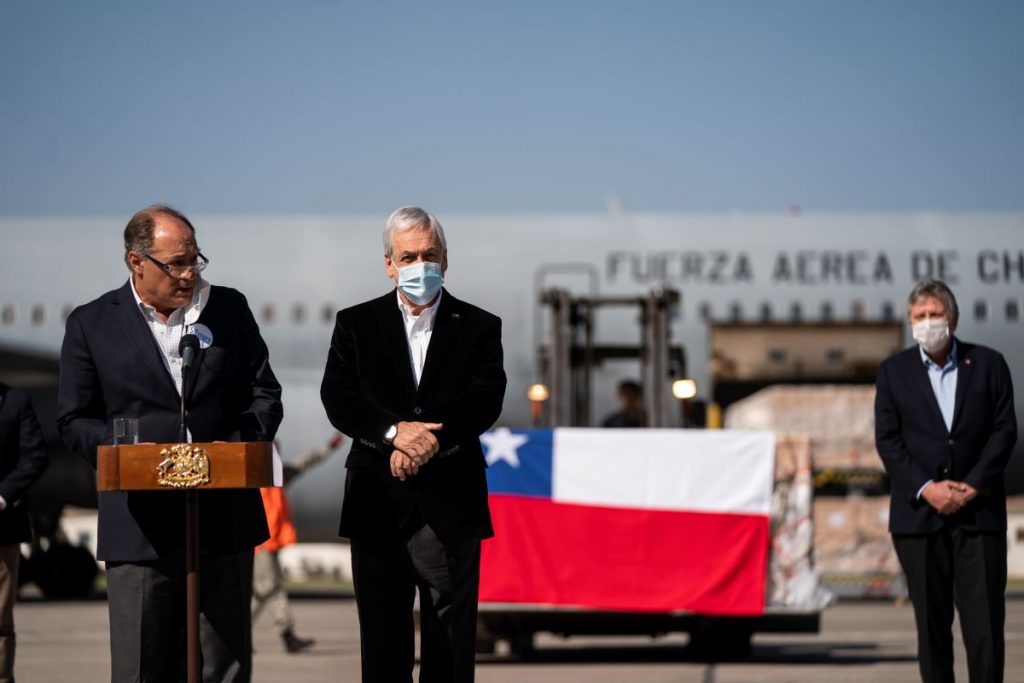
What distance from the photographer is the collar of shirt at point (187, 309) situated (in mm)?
4176

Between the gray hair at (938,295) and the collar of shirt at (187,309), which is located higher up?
the gray hair at (938,295)

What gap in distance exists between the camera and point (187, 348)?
3938 mm

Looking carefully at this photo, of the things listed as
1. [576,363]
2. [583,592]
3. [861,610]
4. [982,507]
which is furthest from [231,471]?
[861,610]

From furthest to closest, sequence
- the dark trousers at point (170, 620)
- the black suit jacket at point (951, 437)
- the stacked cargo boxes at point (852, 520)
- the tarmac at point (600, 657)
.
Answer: the stacked cargo boxes at point (852, 520)
the tarmac at point (600, 657)
the black suit jacket at point (951, 437)
the dark trousers at point (170, 620)

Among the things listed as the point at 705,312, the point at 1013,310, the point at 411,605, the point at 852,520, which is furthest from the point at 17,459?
the point at 1013,310

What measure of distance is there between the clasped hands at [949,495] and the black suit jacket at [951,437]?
0.04 metres

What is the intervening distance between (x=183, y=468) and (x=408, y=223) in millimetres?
890

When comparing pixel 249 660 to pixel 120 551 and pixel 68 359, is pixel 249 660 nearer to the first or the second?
pixel 120 551

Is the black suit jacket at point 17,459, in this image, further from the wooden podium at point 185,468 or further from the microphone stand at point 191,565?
the wooden podium at point 185,468

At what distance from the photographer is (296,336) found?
17219 millimetres

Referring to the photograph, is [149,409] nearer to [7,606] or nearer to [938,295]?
[7,606]

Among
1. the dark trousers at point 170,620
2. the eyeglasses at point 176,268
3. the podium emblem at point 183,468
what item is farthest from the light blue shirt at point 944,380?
the podium emblem at point 183,468

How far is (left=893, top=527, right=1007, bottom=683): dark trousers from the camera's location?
540 cm

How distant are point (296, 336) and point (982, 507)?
1245 cm
